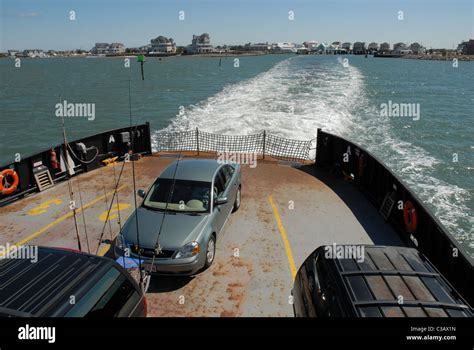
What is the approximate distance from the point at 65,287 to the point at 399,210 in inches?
296

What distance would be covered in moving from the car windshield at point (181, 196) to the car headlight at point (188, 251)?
3.17 ft

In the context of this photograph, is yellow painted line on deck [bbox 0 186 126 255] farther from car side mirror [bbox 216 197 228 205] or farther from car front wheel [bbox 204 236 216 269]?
car front wheel [bbox 204 236 216 269]

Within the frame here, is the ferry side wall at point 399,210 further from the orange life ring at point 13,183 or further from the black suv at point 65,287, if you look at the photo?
the orange life ring at point 13,183

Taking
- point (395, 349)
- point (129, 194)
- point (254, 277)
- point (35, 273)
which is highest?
point (395, 349)

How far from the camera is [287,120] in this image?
25562 mm

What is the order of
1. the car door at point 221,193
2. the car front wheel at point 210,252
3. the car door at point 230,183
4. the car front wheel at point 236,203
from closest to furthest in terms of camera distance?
the car front wheel at point 210,252
the car door at point 221,193
the car door at point 230,183
the car front wheel at point 236,203

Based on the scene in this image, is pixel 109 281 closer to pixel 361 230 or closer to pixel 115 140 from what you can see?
pixel 361 230

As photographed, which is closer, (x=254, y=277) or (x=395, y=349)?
(x=395, y=349)

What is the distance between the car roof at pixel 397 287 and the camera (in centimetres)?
389

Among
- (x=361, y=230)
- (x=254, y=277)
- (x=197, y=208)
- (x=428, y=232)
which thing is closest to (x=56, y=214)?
(x=197, y=208)

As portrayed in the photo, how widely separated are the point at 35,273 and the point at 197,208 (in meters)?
3.84

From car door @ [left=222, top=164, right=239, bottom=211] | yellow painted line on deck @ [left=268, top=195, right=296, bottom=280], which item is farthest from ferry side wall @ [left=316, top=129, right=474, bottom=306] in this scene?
car door @ [left=222, top=164, right=239, bottom=211]

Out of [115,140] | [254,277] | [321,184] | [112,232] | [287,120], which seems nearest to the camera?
[254,277]

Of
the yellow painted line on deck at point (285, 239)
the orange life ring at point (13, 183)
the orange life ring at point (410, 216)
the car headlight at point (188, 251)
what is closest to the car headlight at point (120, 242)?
the car headlight at point (188, 251)
